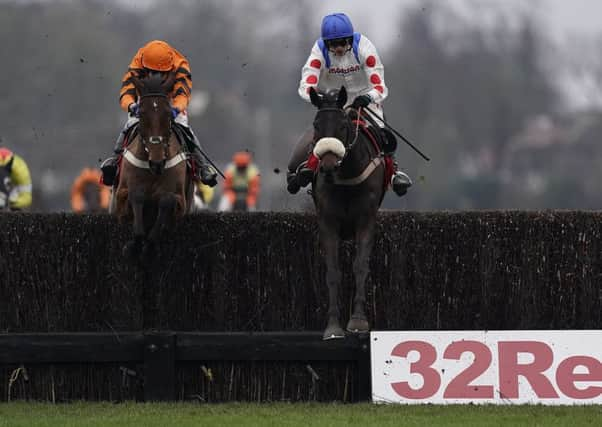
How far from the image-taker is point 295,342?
11.3 meters

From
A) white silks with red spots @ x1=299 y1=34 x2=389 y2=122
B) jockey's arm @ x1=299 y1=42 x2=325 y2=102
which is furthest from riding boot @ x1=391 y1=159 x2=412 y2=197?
jockey's arm @ x1=299 y1=42 x2=325 y2=102

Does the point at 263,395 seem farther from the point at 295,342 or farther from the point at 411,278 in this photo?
the point at 411,278

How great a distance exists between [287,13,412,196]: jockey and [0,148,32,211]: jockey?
6.15m

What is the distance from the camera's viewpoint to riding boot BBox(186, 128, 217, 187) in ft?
41.0

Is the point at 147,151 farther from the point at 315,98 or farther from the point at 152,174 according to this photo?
the point at 315,98

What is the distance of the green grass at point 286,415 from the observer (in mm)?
10031

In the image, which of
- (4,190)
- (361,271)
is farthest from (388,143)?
(4,190)

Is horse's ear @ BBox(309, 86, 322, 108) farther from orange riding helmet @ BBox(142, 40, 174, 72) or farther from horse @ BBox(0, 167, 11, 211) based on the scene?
horse @ BBox(0, 167, 11, 211)

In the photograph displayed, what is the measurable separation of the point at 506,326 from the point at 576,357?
113cm

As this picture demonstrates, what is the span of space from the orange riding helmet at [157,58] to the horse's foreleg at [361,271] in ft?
7.16

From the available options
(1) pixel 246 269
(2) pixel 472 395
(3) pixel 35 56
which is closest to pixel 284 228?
(1) pixel 246 269

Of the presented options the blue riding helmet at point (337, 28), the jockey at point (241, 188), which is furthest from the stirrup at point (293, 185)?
the jockey at point (241, 188)

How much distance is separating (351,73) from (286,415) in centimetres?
279

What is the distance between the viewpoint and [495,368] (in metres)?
10.9
